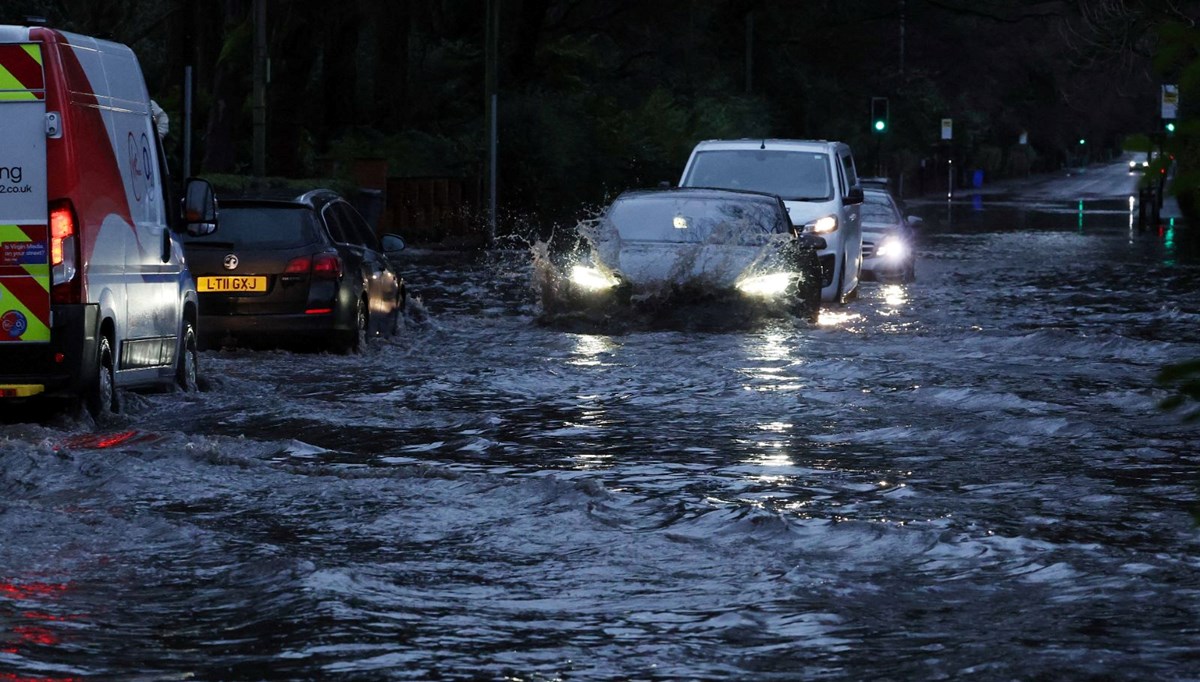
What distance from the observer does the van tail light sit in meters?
11.0

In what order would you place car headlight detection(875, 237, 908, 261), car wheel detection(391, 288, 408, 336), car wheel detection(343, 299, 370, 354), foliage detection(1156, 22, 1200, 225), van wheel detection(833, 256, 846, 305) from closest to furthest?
foliage detection(1156, 22, 1200, 225) < car wheel detection(343, 299, 370, 354) < car wheel detection(391, 288, 408, 336) < van wheel detection(833, 256, 846, 305) < car headlight detection(875, 237, 908, 261)

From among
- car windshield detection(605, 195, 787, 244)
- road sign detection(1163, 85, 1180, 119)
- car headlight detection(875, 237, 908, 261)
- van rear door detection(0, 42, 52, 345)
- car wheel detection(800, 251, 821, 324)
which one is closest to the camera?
road sign detection(1163, 85, 1180, 119)

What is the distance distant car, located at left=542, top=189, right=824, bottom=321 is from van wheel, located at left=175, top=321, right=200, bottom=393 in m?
5.73

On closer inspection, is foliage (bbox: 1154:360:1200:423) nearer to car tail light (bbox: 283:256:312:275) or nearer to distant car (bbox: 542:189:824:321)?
car tail light (bbox: 283:256:312:275)

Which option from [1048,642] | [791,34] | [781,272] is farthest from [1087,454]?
[791,34]

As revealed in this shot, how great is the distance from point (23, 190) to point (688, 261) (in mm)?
8808

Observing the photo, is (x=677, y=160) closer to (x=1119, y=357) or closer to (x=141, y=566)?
(x=1119, y=357)

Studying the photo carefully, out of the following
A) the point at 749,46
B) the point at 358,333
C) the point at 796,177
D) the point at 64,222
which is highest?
the point at 749,46

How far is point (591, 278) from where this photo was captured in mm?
19047

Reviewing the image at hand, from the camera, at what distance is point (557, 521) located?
8742mm

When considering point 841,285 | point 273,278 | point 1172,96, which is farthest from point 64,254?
point 841,285

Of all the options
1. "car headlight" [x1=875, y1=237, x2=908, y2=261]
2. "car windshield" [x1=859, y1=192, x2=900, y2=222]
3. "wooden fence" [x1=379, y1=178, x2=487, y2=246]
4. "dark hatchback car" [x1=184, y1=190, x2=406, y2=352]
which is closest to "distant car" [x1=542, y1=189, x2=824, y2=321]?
"dark hatchback car" [x1=184, y1=190, x2=406, y2=352]

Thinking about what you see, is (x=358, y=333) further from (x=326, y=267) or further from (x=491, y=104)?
(x=491, y=104)

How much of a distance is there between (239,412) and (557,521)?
4.57 metres
